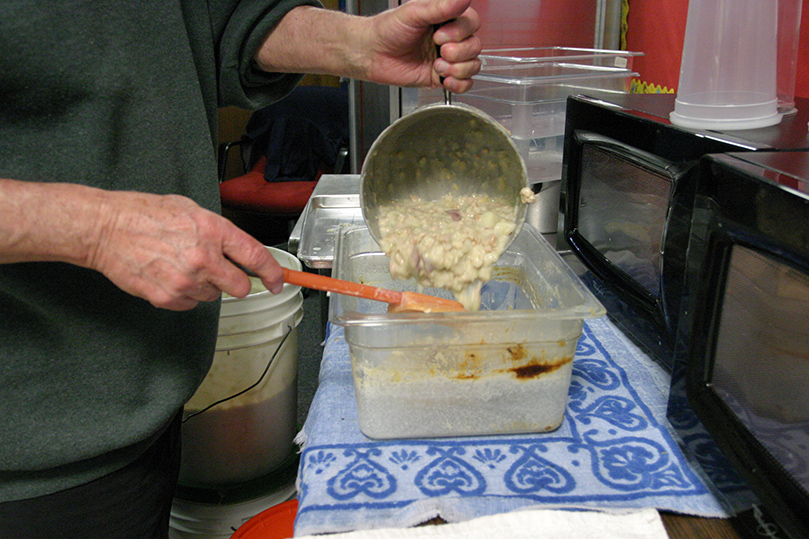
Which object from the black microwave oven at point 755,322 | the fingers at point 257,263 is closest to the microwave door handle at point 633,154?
the black microwave oven at point 755,322

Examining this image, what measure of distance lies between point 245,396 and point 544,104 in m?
1.26

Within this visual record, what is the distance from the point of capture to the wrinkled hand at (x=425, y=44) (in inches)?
34.0

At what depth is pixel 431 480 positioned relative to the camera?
74cm

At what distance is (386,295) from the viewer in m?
0.81

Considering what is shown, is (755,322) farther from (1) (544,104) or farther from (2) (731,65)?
(1) (544,104)

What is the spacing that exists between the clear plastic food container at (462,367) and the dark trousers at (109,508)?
388mm

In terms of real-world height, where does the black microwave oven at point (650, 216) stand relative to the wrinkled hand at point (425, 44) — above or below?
below

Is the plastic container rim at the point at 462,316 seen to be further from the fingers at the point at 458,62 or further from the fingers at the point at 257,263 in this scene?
the fingers at the point at 458,62

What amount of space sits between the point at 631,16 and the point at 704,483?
2133mm

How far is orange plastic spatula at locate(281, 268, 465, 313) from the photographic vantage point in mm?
756

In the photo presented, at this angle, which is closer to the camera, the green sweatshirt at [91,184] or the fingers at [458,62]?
the green sweatshirt at [91,184]

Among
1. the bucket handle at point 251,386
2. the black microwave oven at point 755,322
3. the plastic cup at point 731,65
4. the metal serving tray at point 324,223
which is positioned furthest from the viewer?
the bucket handle at point 251,386

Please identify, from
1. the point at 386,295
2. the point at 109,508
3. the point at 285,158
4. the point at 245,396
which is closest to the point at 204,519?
the point at 245,396

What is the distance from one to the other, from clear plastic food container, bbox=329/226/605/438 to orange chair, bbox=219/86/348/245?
2594 mm
